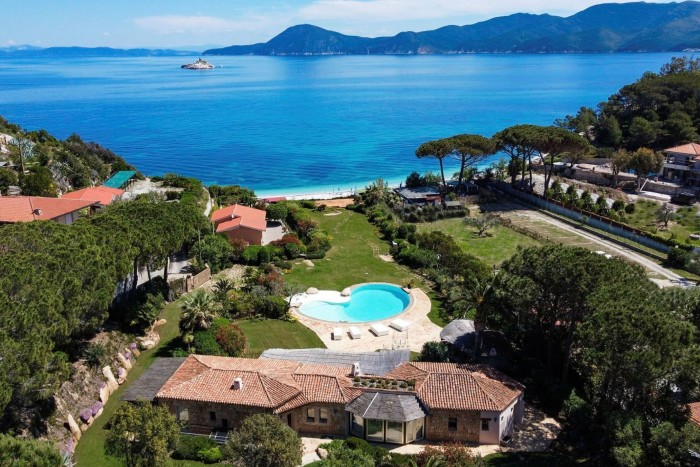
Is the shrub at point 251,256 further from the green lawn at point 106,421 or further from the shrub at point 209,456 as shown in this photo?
the shrub at point 209,456

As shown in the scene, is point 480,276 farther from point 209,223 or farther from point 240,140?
point 240,140

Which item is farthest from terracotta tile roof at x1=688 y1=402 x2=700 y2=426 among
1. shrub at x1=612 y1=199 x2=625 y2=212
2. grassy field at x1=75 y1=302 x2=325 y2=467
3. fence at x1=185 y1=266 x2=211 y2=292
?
shrub at x1=612 y1=199 x2=625 y2=212

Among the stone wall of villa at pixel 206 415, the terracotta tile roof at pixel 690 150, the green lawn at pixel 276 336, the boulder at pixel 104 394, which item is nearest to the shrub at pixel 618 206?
the terracotta tile roof at pixel 690 150

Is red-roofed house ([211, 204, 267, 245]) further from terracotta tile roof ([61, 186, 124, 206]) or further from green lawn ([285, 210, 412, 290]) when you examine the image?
terracotta tile roof ([61, 186, 124, 206])

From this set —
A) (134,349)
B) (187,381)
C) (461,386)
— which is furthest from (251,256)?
(461,386)

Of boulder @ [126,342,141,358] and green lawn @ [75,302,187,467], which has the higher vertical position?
boulder @ [126,342,141,358]

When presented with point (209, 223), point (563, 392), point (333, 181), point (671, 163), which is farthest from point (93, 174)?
point (671, 163)
